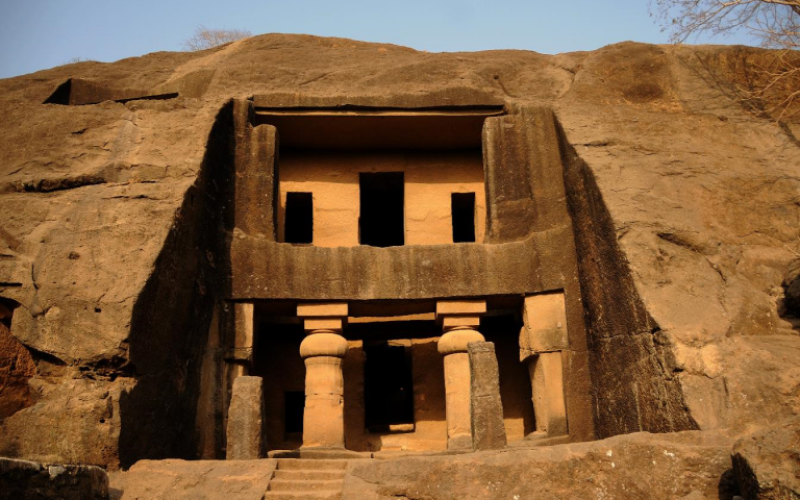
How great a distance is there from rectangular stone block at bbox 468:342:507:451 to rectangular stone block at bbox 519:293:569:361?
1.48 metres


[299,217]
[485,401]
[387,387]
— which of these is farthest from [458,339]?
[299,217]

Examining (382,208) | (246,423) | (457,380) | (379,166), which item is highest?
(379,166)

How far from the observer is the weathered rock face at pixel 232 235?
7.86 m

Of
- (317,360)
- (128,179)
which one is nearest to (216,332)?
(317,360)

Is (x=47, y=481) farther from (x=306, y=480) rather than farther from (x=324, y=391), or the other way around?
(x=324, y=391)

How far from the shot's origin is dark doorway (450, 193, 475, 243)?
41.4ft

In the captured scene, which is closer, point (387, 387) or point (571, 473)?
point (571, 473)

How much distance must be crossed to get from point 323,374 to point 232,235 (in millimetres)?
1978

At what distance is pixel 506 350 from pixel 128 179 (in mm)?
5661

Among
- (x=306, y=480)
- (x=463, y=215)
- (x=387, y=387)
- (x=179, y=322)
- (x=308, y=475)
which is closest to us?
(x=306, y=480)

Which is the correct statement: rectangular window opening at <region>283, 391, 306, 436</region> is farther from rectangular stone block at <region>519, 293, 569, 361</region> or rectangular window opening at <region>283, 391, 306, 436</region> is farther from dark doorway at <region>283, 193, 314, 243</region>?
rectangular stone block at <region>519, 293, 569, 361</region>

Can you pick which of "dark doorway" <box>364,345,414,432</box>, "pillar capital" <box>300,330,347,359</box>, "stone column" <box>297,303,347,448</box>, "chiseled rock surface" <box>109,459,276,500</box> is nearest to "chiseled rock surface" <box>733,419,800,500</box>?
"chiseled rock surface" <box>109,459,276,500</box>

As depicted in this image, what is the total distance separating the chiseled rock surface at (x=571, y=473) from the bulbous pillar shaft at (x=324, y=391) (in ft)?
9.14

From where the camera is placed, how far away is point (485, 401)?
8.48 meters
